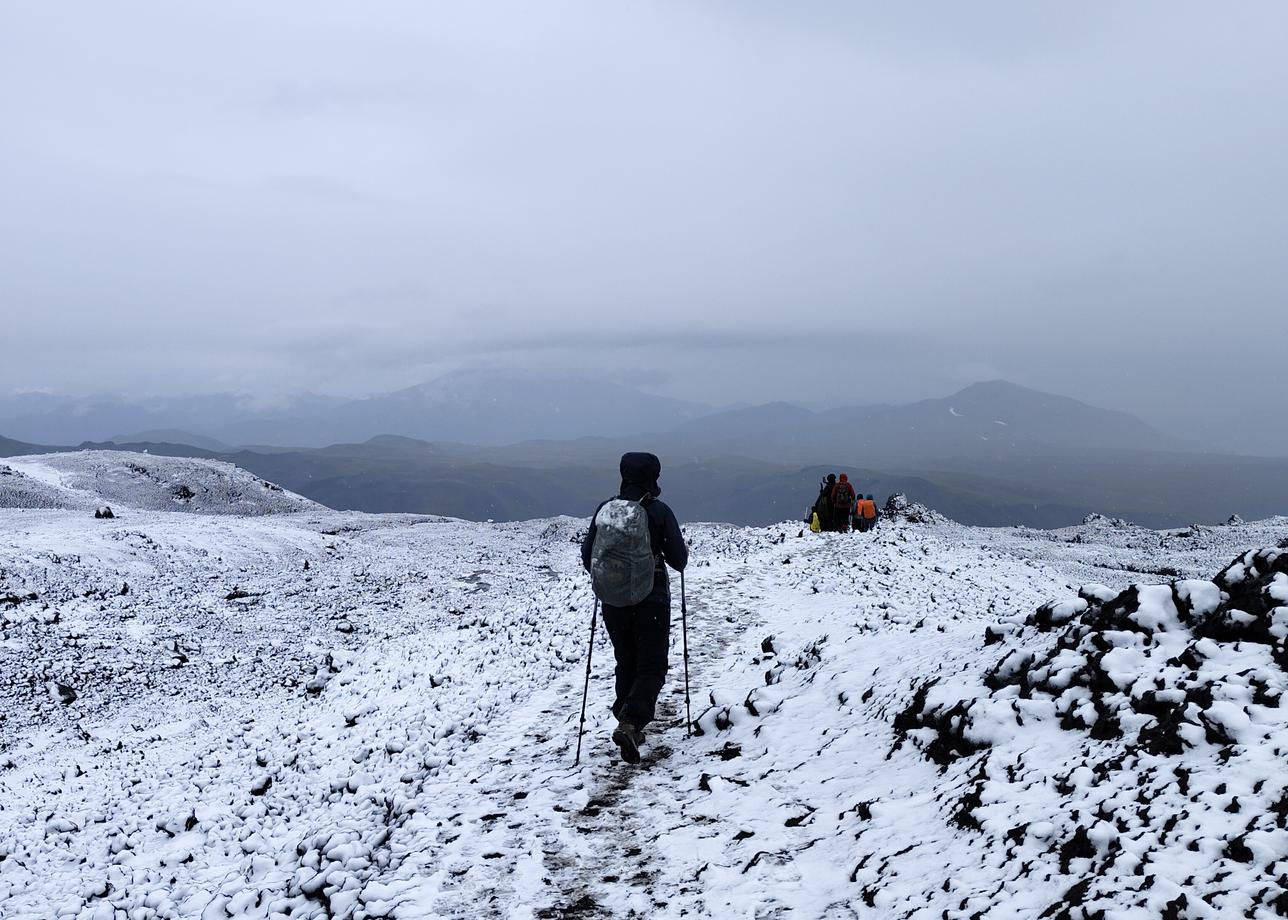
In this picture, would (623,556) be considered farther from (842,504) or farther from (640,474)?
(842,504)

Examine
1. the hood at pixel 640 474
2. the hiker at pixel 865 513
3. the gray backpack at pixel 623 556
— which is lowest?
the hiker at pixel 865 513

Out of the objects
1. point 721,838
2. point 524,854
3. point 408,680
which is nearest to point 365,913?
point 524,854

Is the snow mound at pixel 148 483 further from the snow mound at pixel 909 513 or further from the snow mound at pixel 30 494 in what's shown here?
the snow mound at pixel 909 513

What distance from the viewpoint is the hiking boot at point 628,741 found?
9156mm

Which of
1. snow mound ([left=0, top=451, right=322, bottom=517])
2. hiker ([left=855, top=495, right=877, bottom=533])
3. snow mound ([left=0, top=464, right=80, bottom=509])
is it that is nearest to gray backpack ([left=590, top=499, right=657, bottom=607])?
hiker ([left=855, top=495, right=877, bottom=533])

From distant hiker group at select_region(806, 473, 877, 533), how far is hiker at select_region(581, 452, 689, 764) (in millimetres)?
28679

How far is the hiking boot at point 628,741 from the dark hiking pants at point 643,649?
8cm

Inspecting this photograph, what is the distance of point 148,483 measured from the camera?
6956cm

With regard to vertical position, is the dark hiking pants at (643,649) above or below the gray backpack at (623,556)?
below

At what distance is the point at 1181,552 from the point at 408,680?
47.2 meters

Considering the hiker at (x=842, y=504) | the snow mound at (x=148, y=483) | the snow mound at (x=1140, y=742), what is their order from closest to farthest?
the snow mound at (x=1140, y=742), the hiker at (x=842, y=504), the snow mound at (x=148, y=483)

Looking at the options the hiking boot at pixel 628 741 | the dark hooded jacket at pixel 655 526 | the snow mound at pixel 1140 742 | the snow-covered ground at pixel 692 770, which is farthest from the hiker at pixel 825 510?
the hiking boot at pixel 628 741

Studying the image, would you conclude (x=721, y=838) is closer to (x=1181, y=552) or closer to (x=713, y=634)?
(x=713, y=634)

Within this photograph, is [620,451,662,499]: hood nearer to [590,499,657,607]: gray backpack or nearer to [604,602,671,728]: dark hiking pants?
[590,499,657,607]: gray backpack
